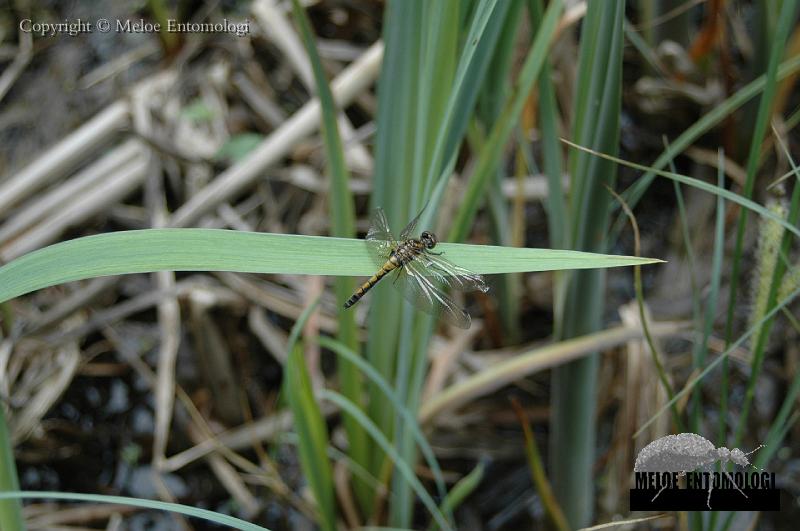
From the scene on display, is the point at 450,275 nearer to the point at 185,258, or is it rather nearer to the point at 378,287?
the point at 378,287

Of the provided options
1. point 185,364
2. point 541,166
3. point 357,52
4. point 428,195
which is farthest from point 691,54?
point 185,364

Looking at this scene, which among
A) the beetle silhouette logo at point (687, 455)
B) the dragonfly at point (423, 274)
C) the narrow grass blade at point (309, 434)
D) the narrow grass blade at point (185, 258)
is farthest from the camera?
the narrow grass blade at point (309, 434)

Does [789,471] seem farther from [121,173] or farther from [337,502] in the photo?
[121,173]

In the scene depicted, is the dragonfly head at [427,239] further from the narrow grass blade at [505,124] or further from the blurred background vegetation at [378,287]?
the narrow grass blade at [505,124]

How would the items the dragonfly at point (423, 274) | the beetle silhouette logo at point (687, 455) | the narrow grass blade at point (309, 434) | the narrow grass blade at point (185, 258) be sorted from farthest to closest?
the narrow grass blade at point (309, 434)
the dragonfly at point (423, 274)
the beetle silhouette logo at point (687, 455)
the narrow grass blade at point (185, 258)

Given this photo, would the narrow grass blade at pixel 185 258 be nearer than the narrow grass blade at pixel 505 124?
Yes

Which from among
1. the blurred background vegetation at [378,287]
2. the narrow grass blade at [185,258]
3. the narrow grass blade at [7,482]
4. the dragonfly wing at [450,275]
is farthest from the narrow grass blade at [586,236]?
the narrow grass blade at [7,482]

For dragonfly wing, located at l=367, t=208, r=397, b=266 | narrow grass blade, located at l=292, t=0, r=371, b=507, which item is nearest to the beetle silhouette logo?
dragonfly wing, located at l=367, t=208, r=397, b=266
